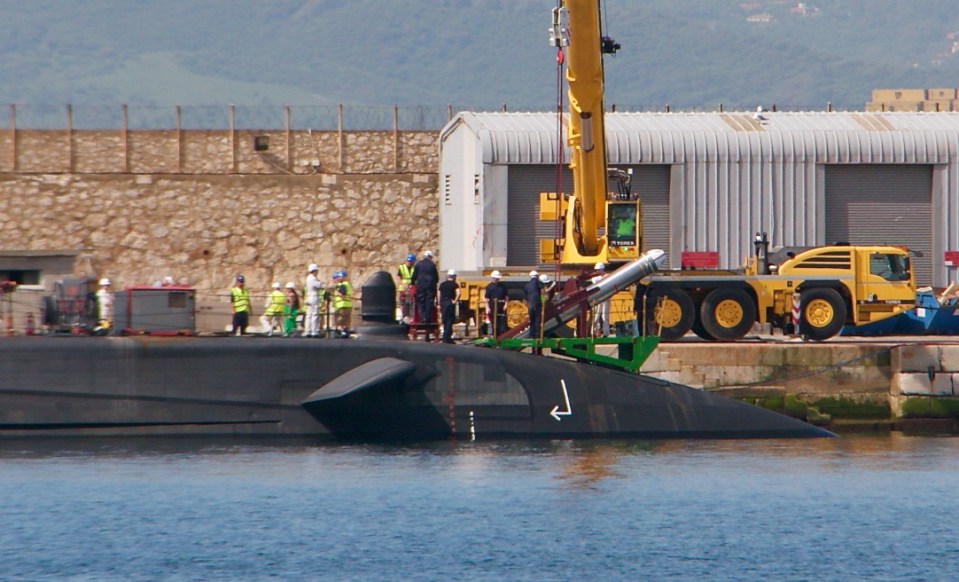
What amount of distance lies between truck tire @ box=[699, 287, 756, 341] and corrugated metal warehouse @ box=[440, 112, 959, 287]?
30.7ft

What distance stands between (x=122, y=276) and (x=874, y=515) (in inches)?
1146

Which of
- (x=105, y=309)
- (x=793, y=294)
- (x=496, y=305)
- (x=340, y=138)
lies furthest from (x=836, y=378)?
(x=340, y=138)

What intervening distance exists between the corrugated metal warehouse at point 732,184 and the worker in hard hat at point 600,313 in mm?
12119

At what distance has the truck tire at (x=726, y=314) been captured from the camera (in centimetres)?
3609

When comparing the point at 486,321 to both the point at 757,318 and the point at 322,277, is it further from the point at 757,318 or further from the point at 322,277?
the point at 322,277

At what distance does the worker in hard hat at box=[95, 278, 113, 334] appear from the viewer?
29.8 metres

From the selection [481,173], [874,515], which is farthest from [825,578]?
[481,173]

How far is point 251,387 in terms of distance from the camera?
95.8 ft

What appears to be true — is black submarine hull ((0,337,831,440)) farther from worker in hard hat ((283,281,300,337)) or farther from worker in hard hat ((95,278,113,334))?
worker in hard hat ((283,281,300,337))

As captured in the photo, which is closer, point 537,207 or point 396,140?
point 537,207

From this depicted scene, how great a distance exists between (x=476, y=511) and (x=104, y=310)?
1006 cm

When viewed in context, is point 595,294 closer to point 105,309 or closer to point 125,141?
point 105,309

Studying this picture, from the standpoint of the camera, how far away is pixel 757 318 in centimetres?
3659

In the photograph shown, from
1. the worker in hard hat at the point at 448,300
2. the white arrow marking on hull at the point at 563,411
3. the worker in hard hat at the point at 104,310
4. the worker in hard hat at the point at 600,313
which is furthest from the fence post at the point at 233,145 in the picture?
the white arrow marking on hull at the point at 563,411
